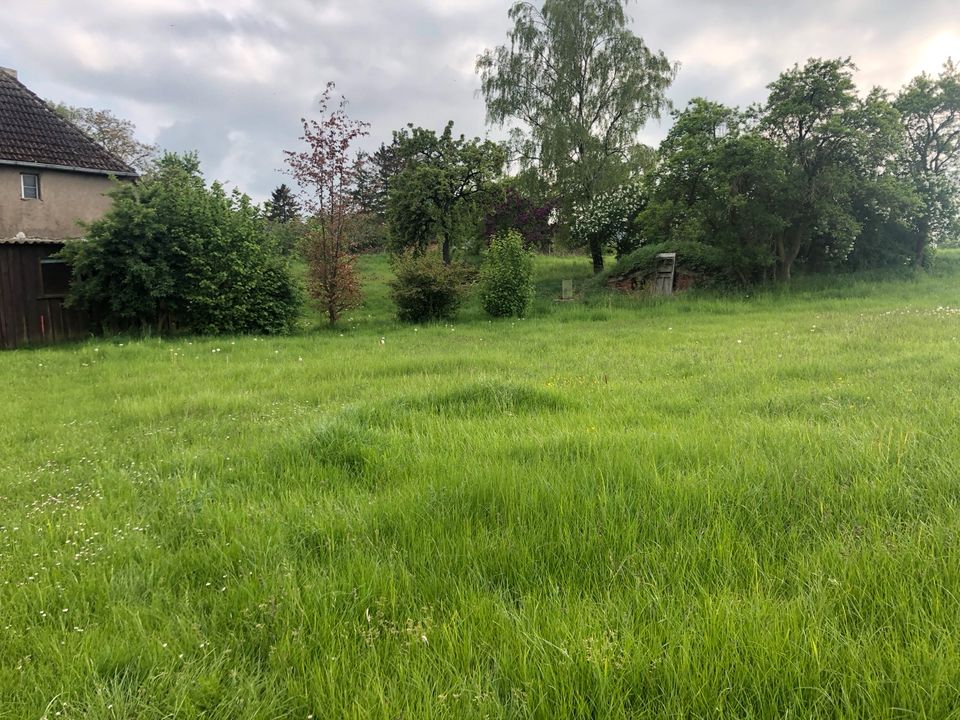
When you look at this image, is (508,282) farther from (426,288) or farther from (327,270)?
(327,270)

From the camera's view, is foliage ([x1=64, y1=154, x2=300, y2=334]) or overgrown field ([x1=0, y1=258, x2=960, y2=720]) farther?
foliage ([x1=64, y1=154, x2=300, y2=334])

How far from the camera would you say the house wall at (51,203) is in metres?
20.0

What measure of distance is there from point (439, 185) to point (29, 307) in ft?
50.8

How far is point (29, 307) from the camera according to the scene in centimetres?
1420

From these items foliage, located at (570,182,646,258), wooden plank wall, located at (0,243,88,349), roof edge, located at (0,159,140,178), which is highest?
roof edge, located at (0,159,140,178)

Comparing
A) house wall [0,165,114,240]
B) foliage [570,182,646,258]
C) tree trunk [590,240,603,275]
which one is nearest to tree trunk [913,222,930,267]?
foliage [570,182,646,258]

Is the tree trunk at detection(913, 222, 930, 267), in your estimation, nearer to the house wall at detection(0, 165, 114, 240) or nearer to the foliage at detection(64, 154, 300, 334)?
the foliage at detection(64, 154, 300, 334)

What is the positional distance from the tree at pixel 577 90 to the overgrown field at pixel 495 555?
21.1m

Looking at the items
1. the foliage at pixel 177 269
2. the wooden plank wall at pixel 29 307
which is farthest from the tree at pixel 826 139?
the wooden plank wall at pixel 29 307

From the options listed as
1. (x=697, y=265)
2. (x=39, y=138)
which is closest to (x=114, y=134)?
(x=39, y=138)

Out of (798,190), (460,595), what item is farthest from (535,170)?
(460,595)

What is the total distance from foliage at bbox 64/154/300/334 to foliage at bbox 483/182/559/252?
46.7 feet

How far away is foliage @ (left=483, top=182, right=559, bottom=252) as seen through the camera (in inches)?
1066

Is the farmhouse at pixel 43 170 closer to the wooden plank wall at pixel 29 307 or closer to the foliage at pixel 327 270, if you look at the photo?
the wooden plank wall at pixel 29 307
